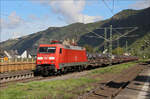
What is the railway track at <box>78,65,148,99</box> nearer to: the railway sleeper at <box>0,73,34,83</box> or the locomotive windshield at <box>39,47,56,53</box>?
the locomotive windshield at <box>39,47,56,53</box>

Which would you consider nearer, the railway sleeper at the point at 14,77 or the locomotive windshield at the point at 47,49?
the railway sleeper at the point at 14,77

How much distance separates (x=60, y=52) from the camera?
24.8m

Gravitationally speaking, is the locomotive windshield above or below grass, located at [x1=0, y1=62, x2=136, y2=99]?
above

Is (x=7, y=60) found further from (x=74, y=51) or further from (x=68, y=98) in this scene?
(x=68, y=98)

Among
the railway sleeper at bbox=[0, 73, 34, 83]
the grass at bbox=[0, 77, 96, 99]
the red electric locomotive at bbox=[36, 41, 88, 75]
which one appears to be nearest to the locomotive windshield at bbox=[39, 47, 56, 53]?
the red electric locomotive at bbox=[36, 41, 88, 75]

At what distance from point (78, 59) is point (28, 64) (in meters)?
6.47

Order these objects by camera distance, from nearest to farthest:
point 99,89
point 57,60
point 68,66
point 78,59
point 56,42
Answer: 1. point 99,89
2. point 57,60
3. point 56,42
4. point 68,66
5. point 78,59

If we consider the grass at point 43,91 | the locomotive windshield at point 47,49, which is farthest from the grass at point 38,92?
the locomotive windshield at point 47,49

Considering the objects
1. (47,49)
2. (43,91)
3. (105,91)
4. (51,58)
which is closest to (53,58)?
(51,58)

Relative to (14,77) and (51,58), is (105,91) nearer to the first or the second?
(51,58)

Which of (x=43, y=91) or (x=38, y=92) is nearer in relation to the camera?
(x=38, y=92)

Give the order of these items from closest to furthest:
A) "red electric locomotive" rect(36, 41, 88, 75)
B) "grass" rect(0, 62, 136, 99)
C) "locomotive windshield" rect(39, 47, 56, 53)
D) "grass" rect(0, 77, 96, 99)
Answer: "grass" rect(0, 77, 96, 99) → "grass" rect(0, 62, 136, 99) → "red electric locomotive" rect(36, 41, 88, 75) → "locomotive windshield" rect(39, 47, 56, 53)

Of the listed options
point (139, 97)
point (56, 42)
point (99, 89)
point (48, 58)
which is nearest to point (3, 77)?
point (48, 58)

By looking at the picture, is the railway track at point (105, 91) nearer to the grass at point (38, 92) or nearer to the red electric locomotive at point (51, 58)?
the grass at point (38, 92)
